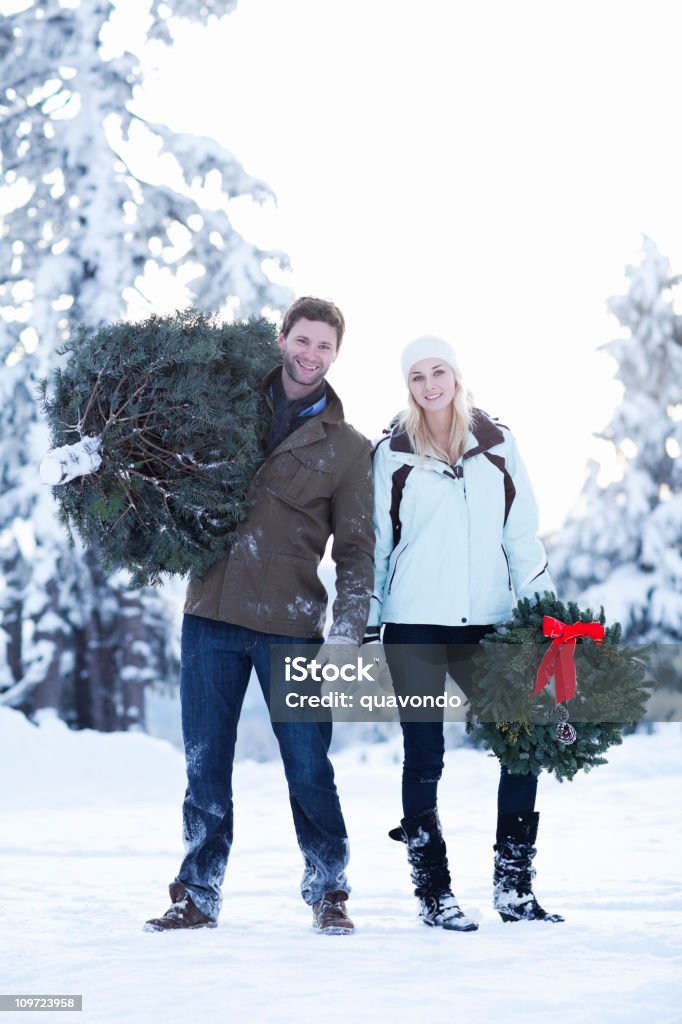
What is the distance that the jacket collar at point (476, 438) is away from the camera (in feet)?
15.3

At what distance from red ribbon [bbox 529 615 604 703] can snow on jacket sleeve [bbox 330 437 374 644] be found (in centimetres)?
79

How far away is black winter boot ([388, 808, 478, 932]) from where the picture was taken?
4520mm

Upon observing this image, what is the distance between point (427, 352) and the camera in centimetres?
471

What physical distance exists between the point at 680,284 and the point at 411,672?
12.3m

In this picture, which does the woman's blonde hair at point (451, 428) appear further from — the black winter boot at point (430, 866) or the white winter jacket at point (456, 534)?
the black winter boot at point (430, 866)

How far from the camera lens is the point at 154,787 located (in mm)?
10914

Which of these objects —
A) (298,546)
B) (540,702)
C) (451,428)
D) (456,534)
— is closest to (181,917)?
(298,546)

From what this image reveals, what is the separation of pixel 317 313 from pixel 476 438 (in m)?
0.91

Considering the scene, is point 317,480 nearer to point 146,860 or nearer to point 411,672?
point 411,672

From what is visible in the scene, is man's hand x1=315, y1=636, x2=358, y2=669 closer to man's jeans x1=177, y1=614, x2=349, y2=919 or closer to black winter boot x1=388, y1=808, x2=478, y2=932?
man's jeans x1=177, y1=614, x2=349, y2=919

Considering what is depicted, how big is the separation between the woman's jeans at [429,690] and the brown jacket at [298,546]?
263 millimetres

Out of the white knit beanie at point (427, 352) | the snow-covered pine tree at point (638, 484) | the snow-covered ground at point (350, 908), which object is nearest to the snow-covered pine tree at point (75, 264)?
the snow-covered ground at point (350, 908)

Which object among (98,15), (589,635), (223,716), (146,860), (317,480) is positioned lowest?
(146,860)

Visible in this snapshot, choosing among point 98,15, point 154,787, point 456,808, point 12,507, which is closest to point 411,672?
point 456,808
